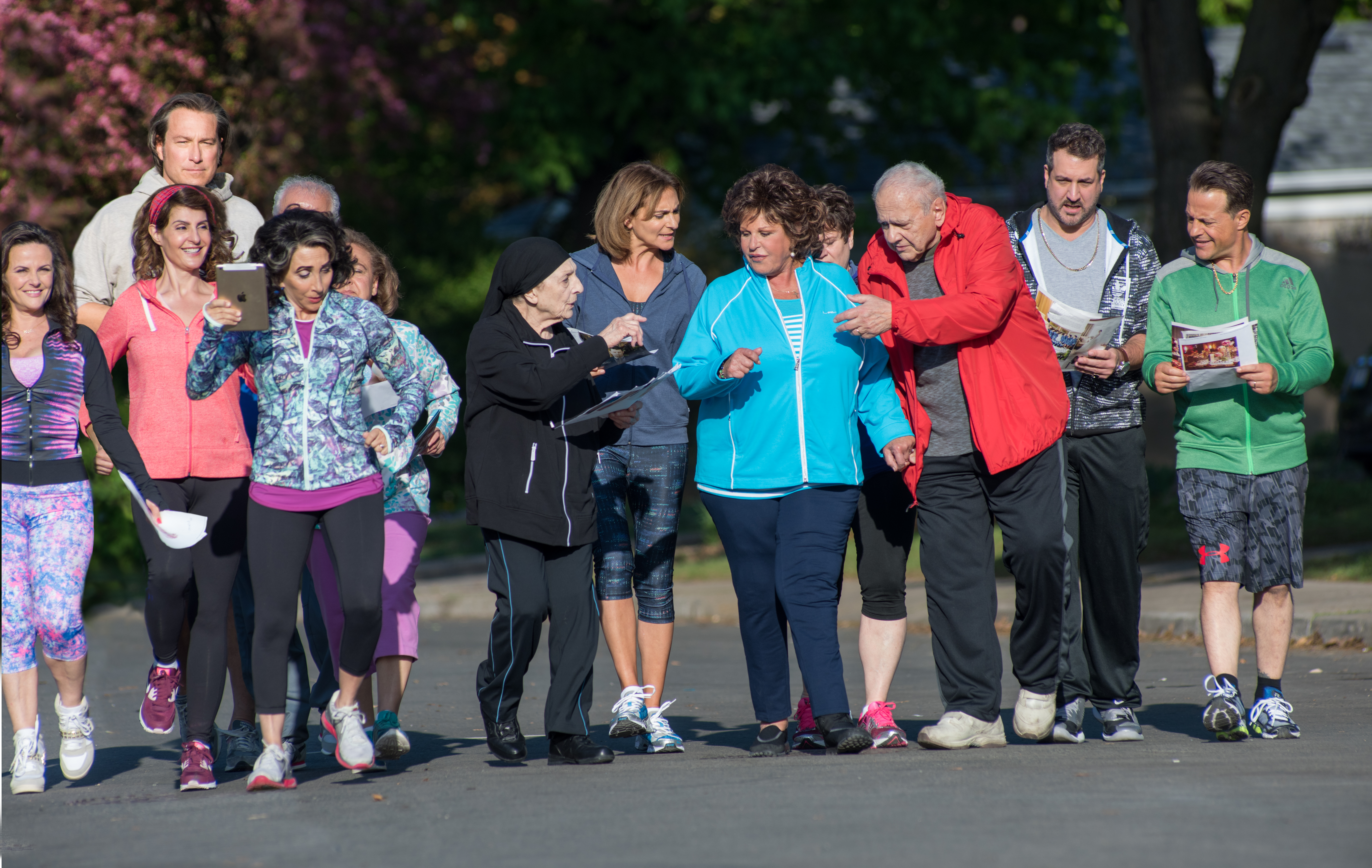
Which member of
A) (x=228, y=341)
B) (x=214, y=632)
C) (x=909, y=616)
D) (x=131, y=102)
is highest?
(x=131, y=102)

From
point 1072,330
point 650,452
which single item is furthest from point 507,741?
point 1072,330

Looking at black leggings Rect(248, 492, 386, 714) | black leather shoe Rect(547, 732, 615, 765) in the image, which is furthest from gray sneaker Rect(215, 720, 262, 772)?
black leather shoe Rect(547, 732, 615, 765)

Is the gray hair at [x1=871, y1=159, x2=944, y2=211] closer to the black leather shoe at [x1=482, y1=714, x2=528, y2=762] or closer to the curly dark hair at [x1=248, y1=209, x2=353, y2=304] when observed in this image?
the curly dark hair at [x1=248, y1=209, x2=353, y2=304]

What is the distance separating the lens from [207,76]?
14906 mm

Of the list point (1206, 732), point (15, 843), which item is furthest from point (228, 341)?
point (1206, 732)

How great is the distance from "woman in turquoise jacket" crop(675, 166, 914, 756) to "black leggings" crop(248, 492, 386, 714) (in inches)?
51.3

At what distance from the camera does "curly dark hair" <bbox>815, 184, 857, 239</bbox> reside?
6.50 meters

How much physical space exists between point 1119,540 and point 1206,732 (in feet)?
2.92

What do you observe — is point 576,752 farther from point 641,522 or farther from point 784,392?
point 784,392

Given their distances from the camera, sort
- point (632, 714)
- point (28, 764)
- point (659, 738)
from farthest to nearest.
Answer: point (632, 714), point (659, 738), point (28, 764)

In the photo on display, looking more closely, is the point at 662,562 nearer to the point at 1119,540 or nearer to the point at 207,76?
the point at 1119,540

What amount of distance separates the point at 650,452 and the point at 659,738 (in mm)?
1167

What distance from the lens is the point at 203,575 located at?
5.68 metres

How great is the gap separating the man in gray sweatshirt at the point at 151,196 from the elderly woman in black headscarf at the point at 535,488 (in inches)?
47.4
